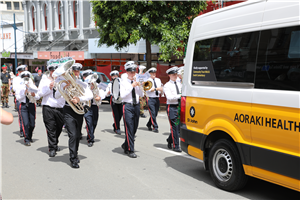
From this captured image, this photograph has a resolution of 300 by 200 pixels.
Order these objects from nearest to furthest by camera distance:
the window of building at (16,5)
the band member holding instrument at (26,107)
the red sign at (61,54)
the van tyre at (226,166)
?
the van tyre at (226,166) → the band member holding instrument at (26,107) → the red sign at (61,54) → the window of building at (16,5)

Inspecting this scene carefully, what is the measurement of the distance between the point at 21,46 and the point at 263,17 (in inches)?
1619

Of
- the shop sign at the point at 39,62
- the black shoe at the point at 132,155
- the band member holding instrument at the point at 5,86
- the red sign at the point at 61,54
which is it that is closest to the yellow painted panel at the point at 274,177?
the black shoe at the point at 132,155

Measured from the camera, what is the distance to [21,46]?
40875 millimetres

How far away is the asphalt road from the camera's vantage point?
4852 mm

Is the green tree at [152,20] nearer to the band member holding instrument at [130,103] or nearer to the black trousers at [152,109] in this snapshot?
the black trousers at [152,109]

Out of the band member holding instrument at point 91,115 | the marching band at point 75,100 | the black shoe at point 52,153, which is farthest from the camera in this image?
the band member holding instrument at point 91,115

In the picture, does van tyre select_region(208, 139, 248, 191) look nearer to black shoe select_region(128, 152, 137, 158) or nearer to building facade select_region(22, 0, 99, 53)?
black shoe select_region(128, 152, 137, 158)

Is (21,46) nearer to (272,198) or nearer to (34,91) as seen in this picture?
(34,91)

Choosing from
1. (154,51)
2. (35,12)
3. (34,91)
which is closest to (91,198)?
(34,91)

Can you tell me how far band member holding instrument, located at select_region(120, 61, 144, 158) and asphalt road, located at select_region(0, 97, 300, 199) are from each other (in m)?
0.39

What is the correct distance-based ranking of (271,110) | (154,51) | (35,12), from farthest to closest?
1. (35,12)
2. (154,51)
3. (271,110)

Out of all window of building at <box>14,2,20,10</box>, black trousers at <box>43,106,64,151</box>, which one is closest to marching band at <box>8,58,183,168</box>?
black trousers at <box>43,106,64,151</box>

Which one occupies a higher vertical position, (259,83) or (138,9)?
(138,9)

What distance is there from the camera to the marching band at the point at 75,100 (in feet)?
20.2
